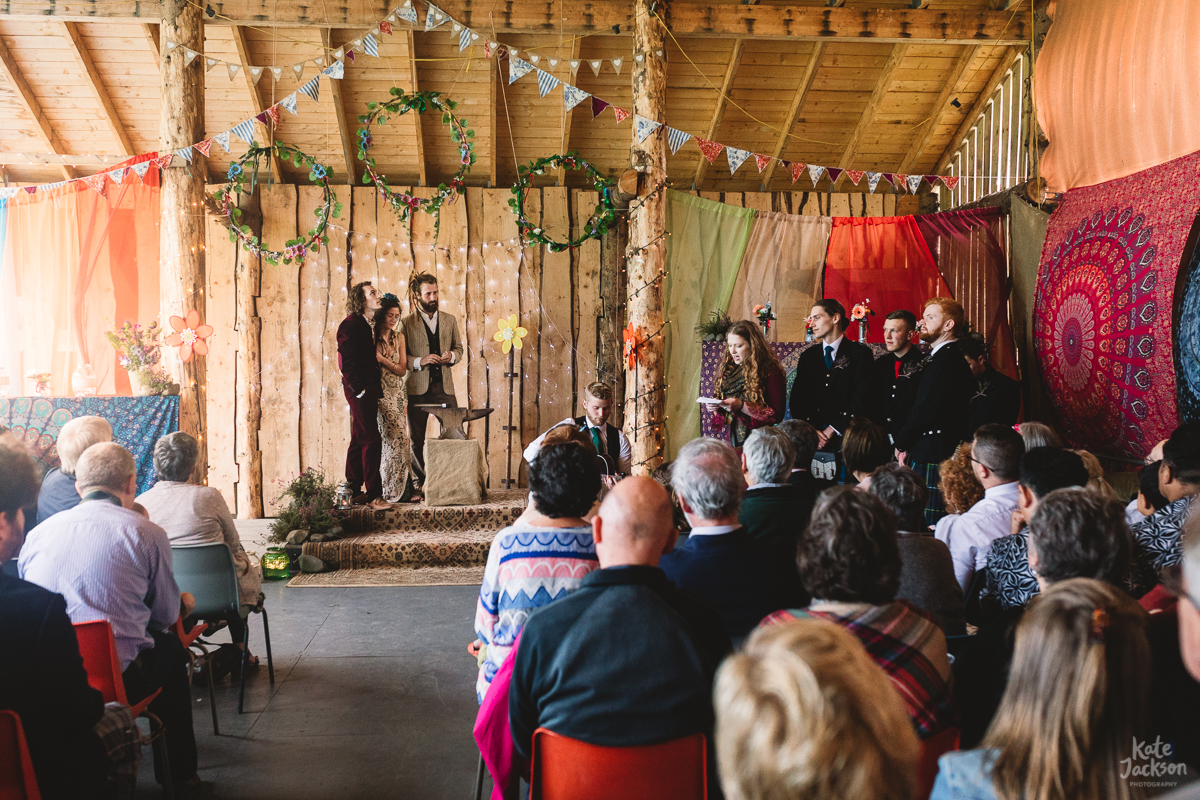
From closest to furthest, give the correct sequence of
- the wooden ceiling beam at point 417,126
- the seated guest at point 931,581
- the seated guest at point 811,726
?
the seated guest at point 811,726
the seated guest at point 931,581
the wooden ceiling beam at point 417,126

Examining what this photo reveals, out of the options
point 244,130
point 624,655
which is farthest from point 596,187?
point 624,655

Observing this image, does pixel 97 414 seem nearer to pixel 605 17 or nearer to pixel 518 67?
→ pixel 518 67

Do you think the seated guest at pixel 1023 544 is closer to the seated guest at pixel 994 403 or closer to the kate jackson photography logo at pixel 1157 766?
the kate jackson photography logo at pixel 1157 766

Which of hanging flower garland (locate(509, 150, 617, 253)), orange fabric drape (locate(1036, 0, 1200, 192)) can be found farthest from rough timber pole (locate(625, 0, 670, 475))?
orange fabric drape (locate(1036, 0, 1200, 192))

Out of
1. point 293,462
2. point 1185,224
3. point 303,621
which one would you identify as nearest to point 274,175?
point 293,462

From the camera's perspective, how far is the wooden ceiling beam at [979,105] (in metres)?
6.76

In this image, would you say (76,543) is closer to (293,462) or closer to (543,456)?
(543,456)

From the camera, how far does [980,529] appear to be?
264 centimetres

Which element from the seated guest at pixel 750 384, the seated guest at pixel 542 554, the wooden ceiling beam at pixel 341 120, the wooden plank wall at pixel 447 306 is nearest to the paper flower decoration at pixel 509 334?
the wooden plank wall at pixel 447 306

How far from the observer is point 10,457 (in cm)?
178

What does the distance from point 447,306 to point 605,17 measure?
3299 mm

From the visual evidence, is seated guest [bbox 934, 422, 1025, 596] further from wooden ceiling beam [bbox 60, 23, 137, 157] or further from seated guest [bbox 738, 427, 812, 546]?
wooden ceiling beam [bbox 60, 23, 137, 157]

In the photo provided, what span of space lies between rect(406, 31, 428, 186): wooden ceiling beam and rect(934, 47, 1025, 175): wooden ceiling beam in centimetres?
522

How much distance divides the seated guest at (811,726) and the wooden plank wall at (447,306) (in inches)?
275
